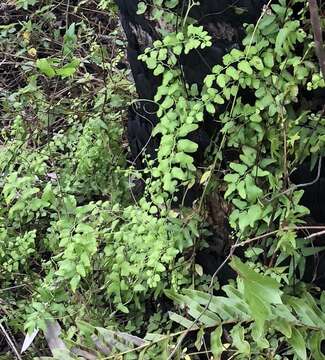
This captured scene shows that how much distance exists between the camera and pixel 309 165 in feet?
5.63

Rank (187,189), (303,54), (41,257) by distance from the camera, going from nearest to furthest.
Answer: (303,54)
(187,189)
(41,257)

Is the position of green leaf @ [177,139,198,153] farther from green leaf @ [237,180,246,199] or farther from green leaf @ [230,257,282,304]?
green leaf @ [230,257,282,304]

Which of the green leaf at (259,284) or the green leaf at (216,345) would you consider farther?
the green leaf at (216,345)

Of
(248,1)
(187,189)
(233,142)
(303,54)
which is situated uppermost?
(248,1)

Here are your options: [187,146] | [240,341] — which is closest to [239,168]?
[187,146]

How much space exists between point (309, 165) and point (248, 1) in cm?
46

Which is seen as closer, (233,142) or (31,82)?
(233,142)

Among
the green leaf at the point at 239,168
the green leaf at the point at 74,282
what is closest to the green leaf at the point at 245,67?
the green leaf at the point at 239,168

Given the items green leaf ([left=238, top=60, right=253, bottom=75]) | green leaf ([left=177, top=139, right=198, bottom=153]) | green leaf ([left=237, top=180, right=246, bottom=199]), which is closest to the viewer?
green leaf ([left=238, top=60, right=253, bottom=75])

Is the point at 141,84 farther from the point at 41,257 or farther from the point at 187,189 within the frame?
the point at 41,257

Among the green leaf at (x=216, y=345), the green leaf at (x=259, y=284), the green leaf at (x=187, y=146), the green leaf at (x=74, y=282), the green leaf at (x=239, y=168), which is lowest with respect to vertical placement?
the green leaf at (x=216, y=345)

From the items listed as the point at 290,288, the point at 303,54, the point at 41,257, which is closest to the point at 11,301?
the point at 41,257

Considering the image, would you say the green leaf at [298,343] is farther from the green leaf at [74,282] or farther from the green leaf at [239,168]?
the green leaf at [74,282]

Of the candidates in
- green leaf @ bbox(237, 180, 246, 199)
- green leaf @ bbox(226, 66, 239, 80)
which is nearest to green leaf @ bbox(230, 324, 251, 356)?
green leaf @ bbox(237, 180, 246, 199)
